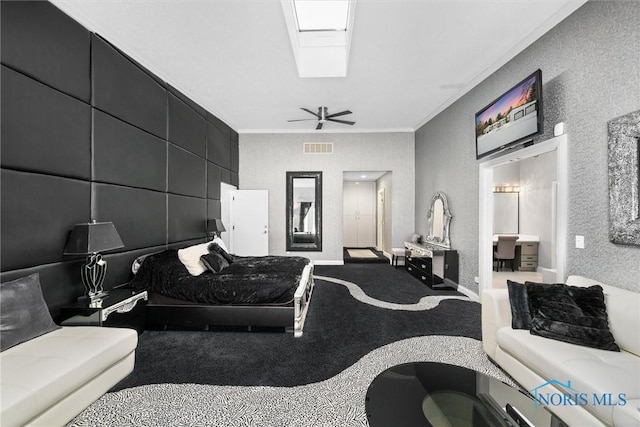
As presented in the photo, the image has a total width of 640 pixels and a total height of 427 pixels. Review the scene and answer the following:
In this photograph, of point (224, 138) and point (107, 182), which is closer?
point (107, 182)

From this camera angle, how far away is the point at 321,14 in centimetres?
306

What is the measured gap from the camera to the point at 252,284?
282 cm

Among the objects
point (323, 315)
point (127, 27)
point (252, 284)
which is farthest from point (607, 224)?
point (127, 27)

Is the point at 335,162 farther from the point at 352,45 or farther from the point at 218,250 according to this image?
the point at 218,250

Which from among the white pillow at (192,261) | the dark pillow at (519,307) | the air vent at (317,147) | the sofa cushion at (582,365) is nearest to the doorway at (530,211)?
the dark pillow at (519,307)

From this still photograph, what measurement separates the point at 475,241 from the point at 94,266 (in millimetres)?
4548

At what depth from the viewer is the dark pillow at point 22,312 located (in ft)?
5.32

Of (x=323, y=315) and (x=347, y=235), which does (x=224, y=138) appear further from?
(x=347, y=235)

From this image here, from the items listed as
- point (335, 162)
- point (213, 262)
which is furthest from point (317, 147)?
point (213, 262)

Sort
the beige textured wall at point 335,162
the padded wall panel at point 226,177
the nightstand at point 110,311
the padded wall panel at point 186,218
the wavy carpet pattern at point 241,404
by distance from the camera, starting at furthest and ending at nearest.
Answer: the beige textured wall at point 335,162 → the padded wall panel at point 226,177 → the padded wall panel at point 186,218 → the nightstand at point 110,311 → the wavy carpet pattern at point 241,404

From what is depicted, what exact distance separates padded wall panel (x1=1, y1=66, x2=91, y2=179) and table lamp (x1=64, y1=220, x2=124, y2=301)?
19.9 inches

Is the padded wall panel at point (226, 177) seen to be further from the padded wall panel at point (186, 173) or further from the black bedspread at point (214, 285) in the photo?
the black bedspread at point (214, 285)

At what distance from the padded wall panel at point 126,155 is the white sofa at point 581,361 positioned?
3730mm

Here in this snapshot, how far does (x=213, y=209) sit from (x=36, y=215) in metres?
3.00
